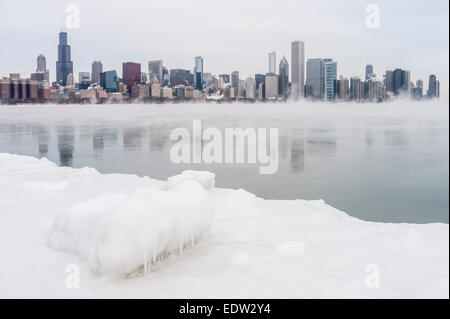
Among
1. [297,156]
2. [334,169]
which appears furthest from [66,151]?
[334,169]

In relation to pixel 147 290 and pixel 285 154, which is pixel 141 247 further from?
pixel 285 154

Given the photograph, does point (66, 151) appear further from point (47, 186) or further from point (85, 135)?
point (47, 186)

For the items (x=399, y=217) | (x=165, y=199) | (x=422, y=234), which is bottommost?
(x=399, y=217)

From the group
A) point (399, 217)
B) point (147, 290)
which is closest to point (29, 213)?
point (147, 290)

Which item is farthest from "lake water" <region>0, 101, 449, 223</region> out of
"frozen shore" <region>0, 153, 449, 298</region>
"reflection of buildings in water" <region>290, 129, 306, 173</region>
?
"frozen shore" <region>0, 153, 449, 298</region>

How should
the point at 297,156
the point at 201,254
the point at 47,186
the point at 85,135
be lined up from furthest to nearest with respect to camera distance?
the point at 85,135, the point at 297,156, the point at 47,186, the point at 201,254

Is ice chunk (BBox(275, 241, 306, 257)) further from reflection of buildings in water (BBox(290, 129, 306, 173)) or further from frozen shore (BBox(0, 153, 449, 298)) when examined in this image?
reflection of buildings in water (BBox(290, 129, 306, 173))
